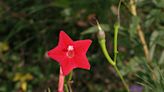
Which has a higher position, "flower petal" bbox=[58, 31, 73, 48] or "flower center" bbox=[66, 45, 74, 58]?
"flower petal" bbox=[58, 31, 73, 48]

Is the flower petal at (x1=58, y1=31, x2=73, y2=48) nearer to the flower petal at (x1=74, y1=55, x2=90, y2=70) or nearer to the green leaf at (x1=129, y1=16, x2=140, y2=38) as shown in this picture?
the flower petal at (x1=74, y1=55, x2=90, y2=70)

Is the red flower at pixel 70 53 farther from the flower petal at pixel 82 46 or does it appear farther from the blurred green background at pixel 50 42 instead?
the blurred green background at pixel 50 42

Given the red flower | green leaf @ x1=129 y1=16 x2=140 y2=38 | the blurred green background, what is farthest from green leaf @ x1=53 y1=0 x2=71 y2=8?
the red flower

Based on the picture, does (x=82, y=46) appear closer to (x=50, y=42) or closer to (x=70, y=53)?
(x=70, y=53)

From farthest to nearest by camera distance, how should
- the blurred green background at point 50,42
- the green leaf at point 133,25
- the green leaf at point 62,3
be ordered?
the green leaf at point 62,3 < the blurred green background at point 50,42 < the green leaf at point 133,25

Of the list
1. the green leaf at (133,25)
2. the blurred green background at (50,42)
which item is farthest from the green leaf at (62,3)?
the green leaf at (133,25)

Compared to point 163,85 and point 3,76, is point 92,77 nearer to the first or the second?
point 3,76

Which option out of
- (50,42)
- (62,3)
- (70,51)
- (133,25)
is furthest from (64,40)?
(50,42)
